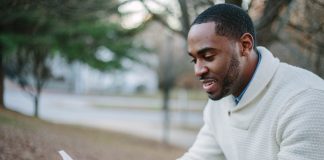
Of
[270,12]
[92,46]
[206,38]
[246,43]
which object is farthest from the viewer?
[92,46]

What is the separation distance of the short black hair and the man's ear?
2 cm

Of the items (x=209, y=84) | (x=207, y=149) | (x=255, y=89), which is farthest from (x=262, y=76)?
(x=207, y=149)

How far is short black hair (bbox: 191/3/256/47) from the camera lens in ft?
7.44

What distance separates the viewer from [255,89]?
2404 millimetres

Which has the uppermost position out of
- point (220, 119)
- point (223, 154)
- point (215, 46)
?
point (215, 46)

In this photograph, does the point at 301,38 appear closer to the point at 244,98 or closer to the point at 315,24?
the point at 315,24

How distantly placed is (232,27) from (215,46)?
0.14 m

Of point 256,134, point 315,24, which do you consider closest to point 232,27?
point 256,134

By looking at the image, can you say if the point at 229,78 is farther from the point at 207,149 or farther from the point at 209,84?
the point at 207,149

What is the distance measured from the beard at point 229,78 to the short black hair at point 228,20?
0.13 metres

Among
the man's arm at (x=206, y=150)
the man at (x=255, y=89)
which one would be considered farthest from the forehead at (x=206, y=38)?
the man's arm at (x=206, y=150)

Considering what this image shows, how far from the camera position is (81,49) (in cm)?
808

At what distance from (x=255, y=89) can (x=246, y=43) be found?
0.80ft

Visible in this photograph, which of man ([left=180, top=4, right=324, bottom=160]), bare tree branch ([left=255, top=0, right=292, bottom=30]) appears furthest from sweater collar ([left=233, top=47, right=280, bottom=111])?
bare tree branch ([left=255, top=0, right=292, bottom=30])
